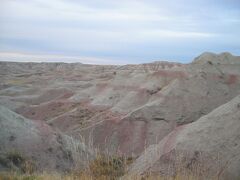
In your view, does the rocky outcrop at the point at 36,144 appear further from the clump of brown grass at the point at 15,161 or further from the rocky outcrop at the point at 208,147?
the rocky outcrop at the point at 208,147

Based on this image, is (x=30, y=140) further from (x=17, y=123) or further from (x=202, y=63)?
(x=202, y=63)

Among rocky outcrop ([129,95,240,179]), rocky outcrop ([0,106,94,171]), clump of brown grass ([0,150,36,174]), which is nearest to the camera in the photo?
rocky outcrop ([129,95,240,179])

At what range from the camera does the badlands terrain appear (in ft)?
41.5

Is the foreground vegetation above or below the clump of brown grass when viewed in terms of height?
above

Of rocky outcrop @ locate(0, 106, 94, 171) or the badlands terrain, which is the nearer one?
the badlands terrain

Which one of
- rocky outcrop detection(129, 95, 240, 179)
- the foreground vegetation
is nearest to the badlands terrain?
rocky outcrop detection(129, 95, 240, 179)

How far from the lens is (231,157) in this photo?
38.5 ft

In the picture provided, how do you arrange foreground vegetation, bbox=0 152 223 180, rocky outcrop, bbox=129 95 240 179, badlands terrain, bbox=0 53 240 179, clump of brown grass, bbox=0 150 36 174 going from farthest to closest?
clump of brown grass, bbox=0 150 36 174 → badlands terrain, bbox=0 53 240 179 → rocky outcrop, bbox=129 95 240 179 → foreground vegetation, bbox=0 152 223 180

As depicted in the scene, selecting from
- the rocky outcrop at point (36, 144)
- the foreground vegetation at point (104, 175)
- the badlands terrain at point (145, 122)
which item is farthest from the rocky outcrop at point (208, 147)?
the rocky outcrop at point (36, 144)

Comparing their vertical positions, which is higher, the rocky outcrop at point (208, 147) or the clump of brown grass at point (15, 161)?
the rocky outcrop at point (208, 147)

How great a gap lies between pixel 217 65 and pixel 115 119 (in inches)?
285

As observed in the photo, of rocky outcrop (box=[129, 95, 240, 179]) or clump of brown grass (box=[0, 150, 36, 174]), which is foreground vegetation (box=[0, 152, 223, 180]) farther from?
clump of brown grass (box=[0, 150, 36, 174])

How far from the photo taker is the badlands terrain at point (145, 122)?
12.6 meters

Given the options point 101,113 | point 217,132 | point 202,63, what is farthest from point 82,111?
point 217,132
